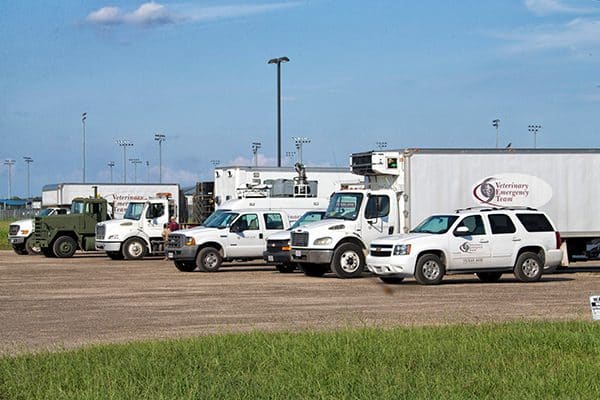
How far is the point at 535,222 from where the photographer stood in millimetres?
27094

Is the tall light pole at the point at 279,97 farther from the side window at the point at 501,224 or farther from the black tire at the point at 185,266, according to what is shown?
the side window at the point at 501,224

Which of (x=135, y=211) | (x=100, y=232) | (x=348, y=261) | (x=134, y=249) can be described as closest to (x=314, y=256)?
(x=348, y=261)

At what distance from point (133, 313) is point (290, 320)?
3173mm

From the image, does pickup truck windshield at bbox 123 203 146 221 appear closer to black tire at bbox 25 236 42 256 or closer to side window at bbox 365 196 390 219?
black tire at bbox 25 236 42 256

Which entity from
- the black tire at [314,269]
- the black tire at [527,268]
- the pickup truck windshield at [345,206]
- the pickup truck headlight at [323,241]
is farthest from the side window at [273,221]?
the black tire at [527,268]

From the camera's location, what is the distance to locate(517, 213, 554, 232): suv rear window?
26934mm

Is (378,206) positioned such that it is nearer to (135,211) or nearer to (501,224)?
(501,224)

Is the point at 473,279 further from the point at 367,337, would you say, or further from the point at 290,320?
the point at 367,337

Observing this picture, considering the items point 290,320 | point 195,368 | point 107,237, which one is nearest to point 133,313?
point 290,320

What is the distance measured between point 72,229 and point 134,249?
4157mm

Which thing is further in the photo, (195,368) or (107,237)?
(107,237)

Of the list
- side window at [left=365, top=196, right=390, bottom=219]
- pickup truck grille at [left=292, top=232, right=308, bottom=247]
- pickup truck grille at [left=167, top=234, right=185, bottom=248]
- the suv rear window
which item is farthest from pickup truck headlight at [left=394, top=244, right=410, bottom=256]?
pickup truck grille at [left=167, top=234, right=185, bottom=248]

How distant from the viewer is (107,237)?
41688mm

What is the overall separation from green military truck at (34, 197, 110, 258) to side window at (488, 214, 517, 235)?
21859mm
